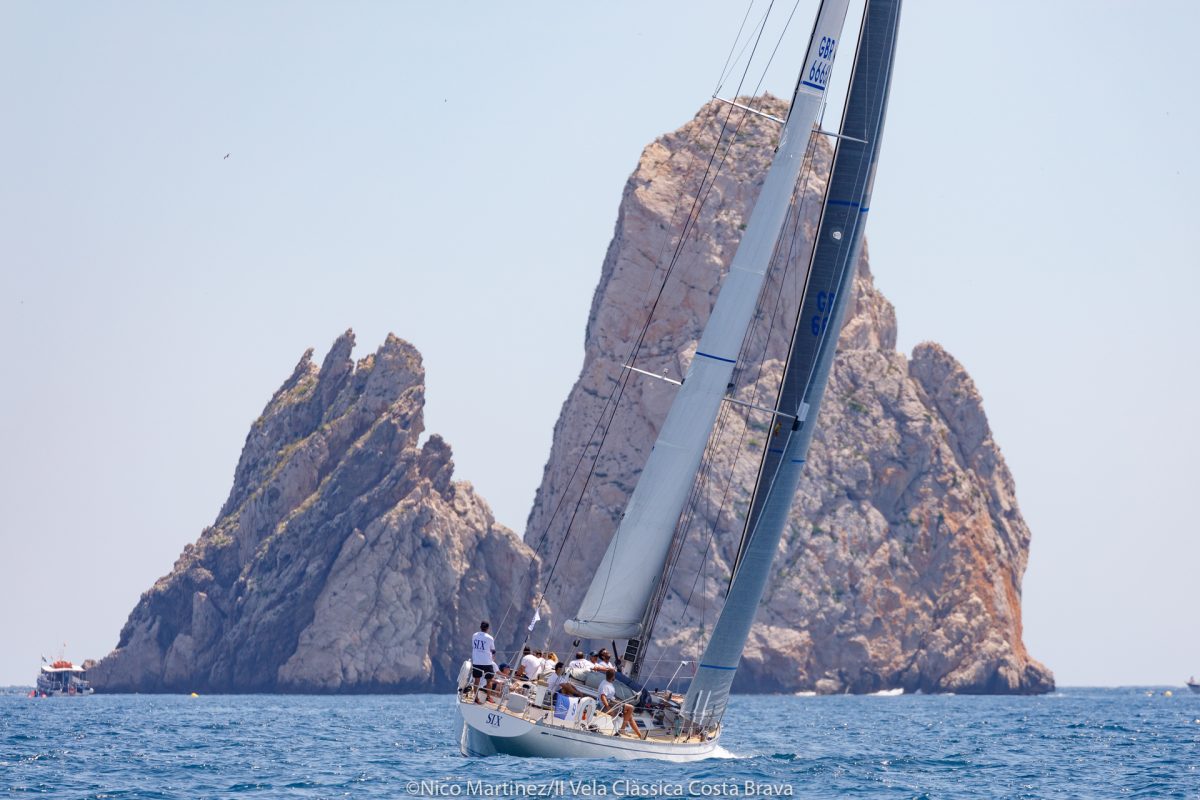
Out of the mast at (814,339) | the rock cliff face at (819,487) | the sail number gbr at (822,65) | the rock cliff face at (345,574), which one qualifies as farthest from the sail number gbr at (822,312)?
the rock cliff face at (345,574)

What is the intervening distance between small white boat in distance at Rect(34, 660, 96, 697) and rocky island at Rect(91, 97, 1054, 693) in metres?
1.30

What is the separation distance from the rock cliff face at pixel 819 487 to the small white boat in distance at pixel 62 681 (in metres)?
32.1

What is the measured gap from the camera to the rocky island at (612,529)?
103m

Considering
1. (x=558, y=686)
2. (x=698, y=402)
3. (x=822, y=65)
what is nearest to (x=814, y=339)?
(x=698, y=402)

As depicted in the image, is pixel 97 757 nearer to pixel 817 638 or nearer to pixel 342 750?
pixel 342 750

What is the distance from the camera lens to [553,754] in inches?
1086

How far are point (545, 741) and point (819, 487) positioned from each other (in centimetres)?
8195

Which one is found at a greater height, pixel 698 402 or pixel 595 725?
pixel 698 402

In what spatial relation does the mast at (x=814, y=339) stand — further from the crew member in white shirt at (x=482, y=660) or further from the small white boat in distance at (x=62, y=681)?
the small white boat in distance at (x=62, y=681)

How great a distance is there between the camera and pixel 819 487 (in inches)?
4250

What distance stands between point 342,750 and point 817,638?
70.0m

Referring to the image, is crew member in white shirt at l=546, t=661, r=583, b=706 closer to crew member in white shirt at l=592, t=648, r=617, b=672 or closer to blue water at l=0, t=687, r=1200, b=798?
crew member in white shirt at l=592, t=648, r=617, b=672

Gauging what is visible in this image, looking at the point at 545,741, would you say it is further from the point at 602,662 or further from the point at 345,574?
the point at 345,574

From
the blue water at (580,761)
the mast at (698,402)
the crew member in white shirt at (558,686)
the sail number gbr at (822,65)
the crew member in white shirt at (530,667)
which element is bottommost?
the blue water at (580,761)
